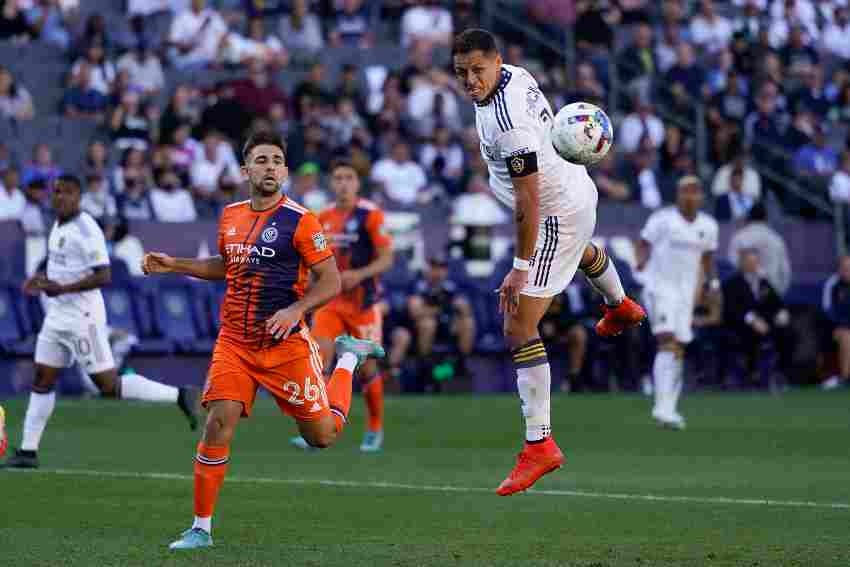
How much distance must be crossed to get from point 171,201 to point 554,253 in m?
12.8

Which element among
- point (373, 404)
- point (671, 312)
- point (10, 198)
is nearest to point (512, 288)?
point (373, 404)

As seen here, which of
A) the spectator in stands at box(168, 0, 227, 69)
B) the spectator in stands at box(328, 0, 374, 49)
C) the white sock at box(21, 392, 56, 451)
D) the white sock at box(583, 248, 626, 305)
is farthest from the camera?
the spectator in stands at box(328, 0, 374, 49)

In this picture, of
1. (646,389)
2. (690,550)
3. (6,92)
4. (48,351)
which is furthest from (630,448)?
(6,92)

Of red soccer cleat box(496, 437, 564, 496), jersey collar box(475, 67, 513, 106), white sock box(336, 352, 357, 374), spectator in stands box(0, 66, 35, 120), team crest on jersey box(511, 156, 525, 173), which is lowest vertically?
red soccer cleat box(496, 437, 564, 496)

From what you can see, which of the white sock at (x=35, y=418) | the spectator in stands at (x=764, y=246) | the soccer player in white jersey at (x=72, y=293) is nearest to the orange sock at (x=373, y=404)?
the soccer player in white jersey at (x=72, y=293)

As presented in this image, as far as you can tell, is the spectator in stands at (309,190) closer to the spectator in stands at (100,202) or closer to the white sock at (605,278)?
the spectator in stands at (100,202)

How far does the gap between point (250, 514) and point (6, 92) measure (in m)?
14.4

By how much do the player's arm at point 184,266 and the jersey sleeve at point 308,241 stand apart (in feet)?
1.47

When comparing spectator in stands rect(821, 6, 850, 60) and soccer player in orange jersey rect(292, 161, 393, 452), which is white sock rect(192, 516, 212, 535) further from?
spectator in stands rect(821, 6, 850, 60)

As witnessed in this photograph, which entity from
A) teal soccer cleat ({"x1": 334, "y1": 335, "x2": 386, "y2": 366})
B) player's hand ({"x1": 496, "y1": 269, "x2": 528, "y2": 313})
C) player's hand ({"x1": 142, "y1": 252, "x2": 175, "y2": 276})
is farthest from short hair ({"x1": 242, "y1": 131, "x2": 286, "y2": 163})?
teal soccer cleat ({"x1": 334, "y1": 335, "x2": 386, "y2": 366})

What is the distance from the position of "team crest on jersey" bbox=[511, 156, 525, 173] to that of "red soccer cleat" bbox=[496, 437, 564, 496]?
1606 mm

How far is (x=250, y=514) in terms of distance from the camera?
10891 mm

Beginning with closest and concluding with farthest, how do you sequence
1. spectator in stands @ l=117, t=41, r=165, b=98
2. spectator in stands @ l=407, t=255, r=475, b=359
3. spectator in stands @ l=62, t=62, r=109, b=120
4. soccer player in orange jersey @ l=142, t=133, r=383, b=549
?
soccer player in orange jersey @ l=142, t=133, r=383, b=549
spectator in stands @ l=407, t=255, r=475, b=359
spectator in stands @ l=62, t=62, r=109, b=120
spectator in stands @ l=117, t=41, r=165, b=98

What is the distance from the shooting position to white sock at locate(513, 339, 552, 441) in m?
10.9
